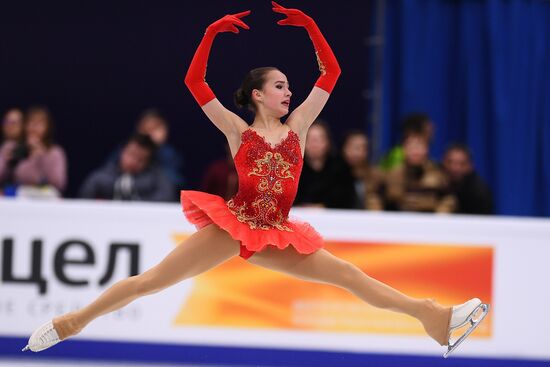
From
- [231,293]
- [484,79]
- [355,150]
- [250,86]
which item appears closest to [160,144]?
[355,150]

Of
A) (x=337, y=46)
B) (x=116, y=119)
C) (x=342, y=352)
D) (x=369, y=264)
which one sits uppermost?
(x=337, y=46)

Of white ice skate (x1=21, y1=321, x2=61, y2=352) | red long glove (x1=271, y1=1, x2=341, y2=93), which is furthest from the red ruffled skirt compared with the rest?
white ice skate (x1=21, y1=321, x2=61, y2=352)

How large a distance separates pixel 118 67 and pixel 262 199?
18.3 feet

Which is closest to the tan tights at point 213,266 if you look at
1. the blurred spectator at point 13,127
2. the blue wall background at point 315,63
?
the blurred spectator at point 13,127

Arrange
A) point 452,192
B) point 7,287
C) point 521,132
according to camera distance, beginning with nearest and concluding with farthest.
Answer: point 7,287
point 452,192
point 521,132

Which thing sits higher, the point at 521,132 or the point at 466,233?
the point at 521,132

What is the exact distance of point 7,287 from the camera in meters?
6.43

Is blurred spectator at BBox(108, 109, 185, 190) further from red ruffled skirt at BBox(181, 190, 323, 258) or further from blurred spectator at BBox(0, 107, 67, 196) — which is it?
red ruffled skirt at BBox(181, 190, 323, 258)

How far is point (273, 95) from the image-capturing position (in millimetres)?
4430

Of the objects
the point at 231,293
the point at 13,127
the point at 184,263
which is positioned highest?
the point at 13,127

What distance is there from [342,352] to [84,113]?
14.0 feet

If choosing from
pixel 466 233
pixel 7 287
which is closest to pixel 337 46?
pixel 466 233

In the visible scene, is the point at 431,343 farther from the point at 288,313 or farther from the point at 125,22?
the point at 125,22

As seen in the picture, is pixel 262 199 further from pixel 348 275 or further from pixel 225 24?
pixel 225 24
